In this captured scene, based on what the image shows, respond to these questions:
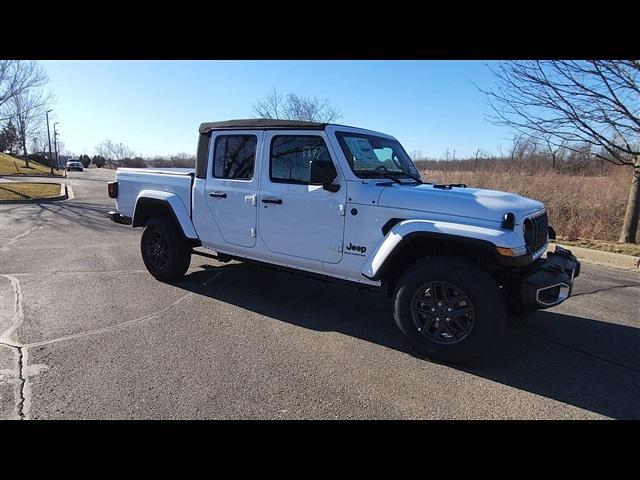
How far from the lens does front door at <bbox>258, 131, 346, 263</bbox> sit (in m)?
4.09

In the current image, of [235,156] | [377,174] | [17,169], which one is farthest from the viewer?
[17,169]

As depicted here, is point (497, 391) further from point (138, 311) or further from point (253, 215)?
point (138, 311)

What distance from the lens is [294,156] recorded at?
14.6ft

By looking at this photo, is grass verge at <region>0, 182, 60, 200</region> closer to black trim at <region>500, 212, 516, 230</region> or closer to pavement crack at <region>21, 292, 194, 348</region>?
pavement crack at <region>21, 292, 194, 348</region>

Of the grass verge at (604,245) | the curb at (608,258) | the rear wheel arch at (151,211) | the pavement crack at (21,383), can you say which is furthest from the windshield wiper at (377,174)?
the grass verge at (604,245)

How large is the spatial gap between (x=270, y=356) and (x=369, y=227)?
1457 millimetres

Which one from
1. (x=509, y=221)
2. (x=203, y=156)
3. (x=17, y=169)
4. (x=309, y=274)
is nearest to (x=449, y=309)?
(x=509, y=221)

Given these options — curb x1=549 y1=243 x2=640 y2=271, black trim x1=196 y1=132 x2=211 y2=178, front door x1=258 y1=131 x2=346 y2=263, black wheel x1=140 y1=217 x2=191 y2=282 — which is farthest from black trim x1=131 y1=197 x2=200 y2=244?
curb x1=549 y1=243 x2=640 y2=271

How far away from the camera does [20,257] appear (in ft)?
22.9

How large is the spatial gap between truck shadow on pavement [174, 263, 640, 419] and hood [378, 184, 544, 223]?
1223 millimetres

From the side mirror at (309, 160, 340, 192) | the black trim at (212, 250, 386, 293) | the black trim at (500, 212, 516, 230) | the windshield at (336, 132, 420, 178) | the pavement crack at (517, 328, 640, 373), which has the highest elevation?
the windshield at (336, 132, 420, 178)

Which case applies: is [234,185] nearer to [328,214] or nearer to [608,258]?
[328,214]

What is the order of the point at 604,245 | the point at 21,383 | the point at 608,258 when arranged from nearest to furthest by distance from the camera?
the point at 21,383, the point at 608,258, the point at 604,245
